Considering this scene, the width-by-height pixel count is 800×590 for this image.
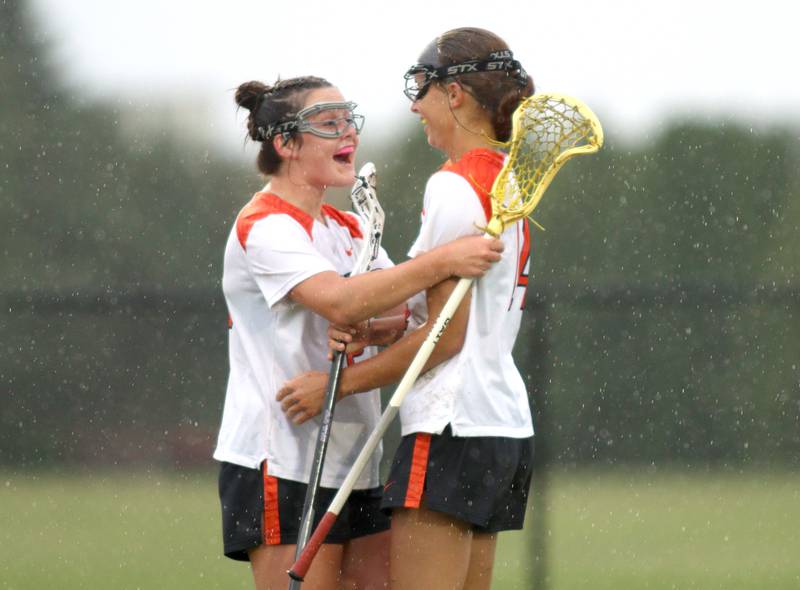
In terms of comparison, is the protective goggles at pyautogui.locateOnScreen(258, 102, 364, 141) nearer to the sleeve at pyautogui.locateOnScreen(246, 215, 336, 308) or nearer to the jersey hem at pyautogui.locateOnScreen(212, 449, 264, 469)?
the sleeve at pyautogui.locateOnScreen(246, 215, 336, 308)

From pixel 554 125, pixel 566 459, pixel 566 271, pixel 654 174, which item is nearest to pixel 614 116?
pixel 654 174

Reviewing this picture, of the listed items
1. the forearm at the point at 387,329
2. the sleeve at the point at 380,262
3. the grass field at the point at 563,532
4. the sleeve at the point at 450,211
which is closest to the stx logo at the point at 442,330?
the sleeve at the point at 450,211

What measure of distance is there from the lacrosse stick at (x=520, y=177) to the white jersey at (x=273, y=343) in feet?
0.46

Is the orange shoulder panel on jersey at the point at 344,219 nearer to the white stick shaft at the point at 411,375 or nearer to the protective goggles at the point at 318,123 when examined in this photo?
the protective goggles at the point at 318,123

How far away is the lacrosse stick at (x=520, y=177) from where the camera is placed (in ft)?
9.31

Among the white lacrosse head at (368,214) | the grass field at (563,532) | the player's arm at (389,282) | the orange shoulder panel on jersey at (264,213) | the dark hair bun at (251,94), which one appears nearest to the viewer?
the player's arm at (389,282)

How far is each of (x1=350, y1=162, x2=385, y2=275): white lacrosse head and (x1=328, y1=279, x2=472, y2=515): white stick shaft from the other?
1.07ft

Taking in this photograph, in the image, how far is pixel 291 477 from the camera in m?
3.03

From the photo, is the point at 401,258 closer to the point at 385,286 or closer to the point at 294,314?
the point at 294,314

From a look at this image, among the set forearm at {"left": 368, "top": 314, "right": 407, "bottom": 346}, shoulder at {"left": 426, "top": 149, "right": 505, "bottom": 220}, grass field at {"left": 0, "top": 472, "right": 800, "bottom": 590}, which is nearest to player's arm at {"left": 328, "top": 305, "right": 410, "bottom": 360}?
forearm at {"left": 368, "top": 314, "right": 407, "bottom": 346}

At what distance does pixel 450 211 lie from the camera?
285 cm

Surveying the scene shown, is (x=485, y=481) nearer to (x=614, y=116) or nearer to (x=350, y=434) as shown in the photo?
(x=350, y=434)

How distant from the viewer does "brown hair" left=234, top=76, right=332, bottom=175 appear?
3.17 metres

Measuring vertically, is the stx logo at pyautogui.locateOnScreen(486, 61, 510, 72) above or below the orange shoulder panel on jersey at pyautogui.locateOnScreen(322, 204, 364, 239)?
above
